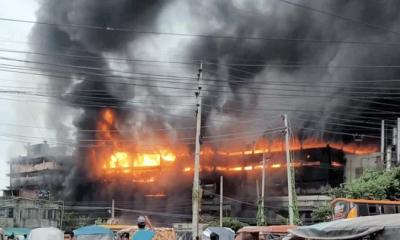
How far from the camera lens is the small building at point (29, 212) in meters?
48.6

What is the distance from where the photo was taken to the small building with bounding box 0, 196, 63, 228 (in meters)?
48.6

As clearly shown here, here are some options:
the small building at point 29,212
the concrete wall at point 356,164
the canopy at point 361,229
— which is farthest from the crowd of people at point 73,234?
the small building at point 29,212

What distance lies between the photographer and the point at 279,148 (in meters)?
52.6

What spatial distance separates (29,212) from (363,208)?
128ft

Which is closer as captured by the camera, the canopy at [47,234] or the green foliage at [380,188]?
the canopy at [47,234]

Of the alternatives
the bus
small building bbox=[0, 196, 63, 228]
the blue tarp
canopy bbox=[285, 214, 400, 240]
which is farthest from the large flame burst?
canopy bbox=[285, 214, 400, 240]

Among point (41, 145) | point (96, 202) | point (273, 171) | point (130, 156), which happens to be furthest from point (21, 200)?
point (273, 171)

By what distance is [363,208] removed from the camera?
17484 millimetres

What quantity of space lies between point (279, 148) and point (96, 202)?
728 inches

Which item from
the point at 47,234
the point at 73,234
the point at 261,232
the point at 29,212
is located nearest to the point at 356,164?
the point at 29,212

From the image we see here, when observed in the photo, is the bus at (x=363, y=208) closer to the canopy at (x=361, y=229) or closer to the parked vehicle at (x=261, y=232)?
the parked vehicle at (x=261, y=232)

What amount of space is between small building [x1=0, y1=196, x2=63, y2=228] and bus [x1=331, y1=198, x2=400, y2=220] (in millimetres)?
36316

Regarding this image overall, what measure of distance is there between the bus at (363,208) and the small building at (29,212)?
36316mm

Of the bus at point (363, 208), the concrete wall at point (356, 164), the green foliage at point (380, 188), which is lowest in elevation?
the bus at point (363, 208)
